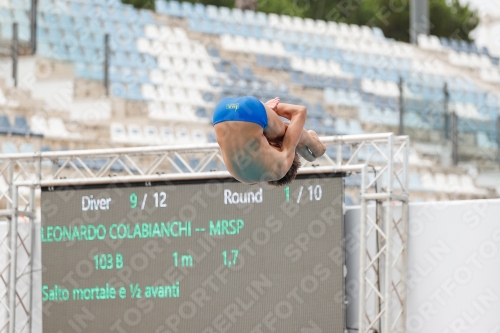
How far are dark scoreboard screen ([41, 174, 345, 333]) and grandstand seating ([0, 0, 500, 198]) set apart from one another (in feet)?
12.9

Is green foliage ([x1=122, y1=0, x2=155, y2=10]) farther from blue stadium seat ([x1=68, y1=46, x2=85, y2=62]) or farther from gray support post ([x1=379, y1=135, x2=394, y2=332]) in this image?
gray support post ([x1=379, y1=135, x2=394, y2=332])

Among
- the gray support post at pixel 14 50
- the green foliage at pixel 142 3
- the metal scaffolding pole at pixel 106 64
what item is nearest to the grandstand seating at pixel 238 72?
the metal scaffolding pole at pixel 106 64

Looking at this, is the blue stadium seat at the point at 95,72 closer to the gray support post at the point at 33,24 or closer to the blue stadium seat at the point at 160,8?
the gray support post at the point at 33,24

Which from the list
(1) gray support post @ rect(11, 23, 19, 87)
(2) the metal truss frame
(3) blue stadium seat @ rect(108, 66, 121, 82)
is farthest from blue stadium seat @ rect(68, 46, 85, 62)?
(2) the metal truss frame

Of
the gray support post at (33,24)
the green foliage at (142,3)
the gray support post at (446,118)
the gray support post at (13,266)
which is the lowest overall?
the gray support post at (13,266)

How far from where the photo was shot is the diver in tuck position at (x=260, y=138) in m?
4.51

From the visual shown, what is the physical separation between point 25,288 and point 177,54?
338 inches

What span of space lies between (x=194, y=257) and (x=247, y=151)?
14.6 feet

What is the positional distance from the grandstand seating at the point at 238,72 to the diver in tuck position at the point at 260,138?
28.3ft

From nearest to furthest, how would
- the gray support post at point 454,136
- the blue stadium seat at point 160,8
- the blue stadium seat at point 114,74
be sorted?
the blue stadium seat at point 114,74 < the gray support post at point 454,136 < the blue stadium seat at point 160,8

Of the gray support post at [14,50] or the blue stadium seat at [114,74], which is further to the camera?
the blue stadium seat at [114,74]

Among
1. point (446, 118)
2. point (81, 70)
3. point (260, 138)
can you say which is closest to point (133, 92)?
point (81, 70)

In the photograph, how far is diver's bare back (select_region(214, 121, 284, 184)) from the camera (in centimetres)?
453

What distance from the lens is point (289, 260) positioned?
8.50m
